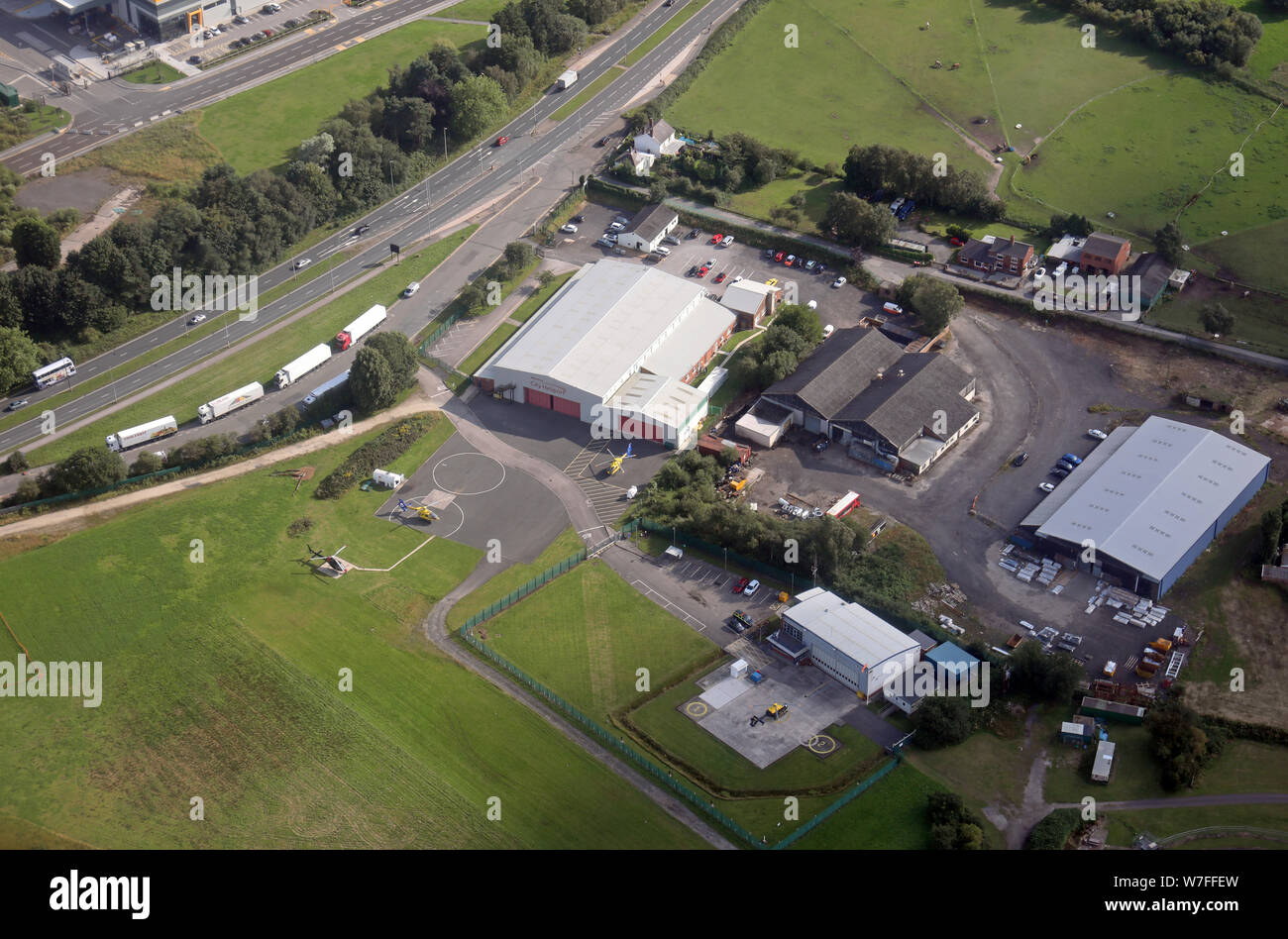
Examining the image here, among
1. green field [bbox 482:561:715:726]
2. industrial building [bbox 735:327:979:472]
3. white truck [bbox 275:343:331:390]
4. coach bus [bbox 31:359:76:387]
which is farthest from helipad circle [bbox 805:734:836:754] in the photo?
coach bus [bbox 31:359:76:387]

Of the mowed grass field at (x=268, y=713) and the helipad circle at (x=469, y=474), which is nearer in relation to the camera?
the mowed grass field at (x=268, y=713)

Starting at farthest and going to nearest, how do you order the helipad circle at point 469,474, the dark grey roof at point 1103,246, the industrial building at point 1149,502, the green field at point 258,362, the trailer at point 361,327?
the dark grey roof at point 1103,246 < the trailer at point 361,327 < the green field at point 258,362 < the helipad circle at point 469,474 < the industrial building at point 1149,502

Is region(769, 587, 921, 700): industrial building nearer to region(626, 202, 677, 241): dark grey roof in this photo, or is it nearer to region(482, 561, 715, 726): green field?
region(482, 561, 715, 726): green field

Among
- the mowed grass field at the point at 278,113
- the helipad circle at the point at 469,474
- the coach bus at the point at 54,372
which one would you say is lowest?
the helipad circle at the point at 469,474

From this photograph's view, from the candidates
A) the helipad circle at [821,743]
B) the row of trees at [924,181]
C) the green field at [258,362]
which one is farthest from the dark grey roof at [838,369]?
the green field at [258,362]

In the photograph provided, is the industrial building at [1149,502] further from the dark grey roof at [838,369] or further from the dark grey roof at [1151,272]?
the dark grey roof at [1151,272]

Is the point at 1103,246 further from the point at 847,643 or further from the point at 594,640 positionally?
the point at 594,640
